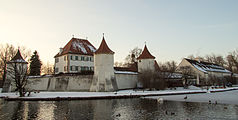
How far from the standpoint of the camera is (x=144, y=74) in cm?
3447

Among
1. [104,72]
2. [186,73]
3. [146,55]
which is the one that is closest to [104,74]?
[104,72]

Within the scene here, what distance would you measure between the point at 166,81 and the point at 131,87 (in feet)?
21.7

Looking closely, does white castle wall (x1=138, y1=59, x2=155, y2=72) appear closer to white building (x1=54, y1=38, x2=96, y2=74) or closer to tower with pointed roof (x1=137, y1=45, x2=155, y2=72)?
tower with pointed roof (x1=137, y1=45, x2=155, y2=72)

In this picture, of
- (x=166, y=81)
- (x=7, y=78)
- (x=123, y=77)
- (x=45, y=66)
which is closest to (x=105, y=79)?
(x=123, y=77)

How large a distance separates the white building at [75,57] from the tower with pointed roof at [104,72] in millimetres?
6519

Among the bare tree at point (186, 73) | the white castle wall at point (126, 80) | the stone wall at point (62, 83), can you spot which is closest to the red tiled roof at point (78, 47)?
the stone wall at point (62, 83)

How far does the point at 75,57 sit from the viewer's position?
38.0m

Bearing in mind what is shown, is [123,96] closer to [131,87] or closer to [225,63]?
[131,87]

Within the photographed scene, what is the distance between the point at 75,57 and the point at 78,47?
99.8 inches

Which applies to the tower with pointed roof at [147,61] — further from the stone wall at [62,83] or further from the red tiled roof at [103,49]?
the stone wall at [62,83]

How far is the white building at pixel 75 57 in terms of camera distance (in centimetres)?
3741

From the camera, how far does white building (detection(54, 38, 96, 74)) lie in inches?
1473

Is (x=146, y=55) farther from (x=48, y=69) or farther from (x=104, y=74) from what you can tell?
(x=48, y=69)

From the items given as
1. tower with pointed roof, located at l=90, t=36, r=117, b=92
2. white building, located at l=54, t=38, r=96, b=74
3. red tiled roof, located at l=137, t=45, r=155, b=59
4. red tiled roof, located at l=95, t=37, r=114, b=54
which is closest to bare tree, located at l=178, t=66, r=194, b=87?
red tiled roof, located at l=137, t=45, r=155, b=59
